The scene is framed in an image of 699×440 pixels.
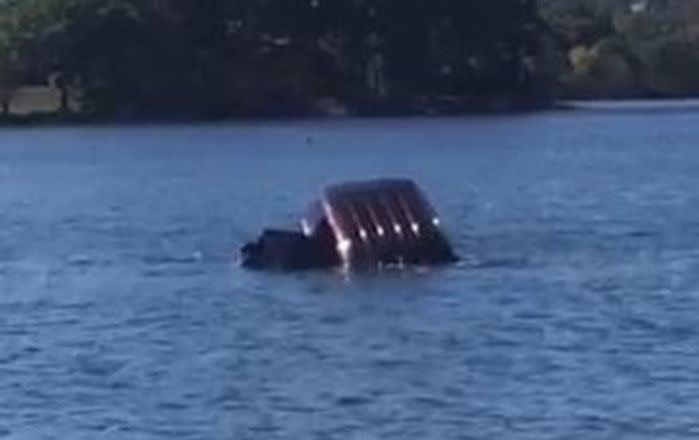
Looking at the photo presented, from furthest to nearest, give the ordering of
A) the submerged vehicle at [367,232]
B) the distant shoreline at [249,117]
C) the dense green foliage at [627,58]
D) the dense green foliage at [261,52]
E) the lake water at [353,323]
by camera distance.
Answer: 1. the dense green foliage at [627,58]
2. the distant shoreline at [249,117]
3. the dense green foliage at [261,52]
4. the submerged vehicle at [367,232]
5. the lake water at [353,323]

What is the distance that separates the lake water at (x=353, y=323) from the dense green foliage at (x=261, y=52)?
207ft

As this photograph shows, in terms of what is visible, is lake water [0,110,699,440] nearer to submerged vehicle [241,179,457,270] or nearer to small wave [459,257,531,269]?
small wave [459,257,531,269]

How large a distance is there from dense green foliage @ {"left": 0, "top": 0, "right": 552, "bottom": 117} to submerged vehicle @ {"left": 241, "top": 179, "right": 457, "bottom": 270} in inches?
3848

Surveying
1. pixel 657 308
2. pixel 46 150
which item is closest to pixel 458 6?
pixel 46 150

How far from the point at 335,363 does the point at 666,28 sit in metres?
161

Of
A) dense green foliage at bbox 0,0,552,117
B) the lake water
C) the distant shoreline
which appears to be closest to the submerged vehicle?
the lake water

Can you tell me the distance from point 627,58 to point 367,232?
140941mm

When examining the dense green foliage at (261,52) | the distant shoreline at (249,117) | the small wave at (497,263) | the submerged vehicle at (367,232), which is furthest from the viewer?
the distant shoreline at (249,117)

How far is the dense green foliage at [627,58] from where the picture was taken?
186375 mm

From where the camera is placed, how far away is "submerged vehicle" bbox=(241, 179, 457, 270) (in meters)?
47.6

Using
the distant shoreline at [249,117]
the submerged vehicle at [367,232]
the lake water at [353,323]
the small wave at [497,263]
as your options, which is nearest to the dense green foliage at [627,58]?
the distant shoreline at [249,117]

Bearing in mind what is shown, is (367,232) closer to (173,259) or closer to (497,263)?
(497,263)

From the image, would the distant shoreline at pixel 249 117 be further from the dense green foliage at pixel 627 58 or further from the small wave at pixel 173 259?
the small wave at pixel 173 259

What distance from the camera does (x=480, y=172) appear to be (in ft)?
308
